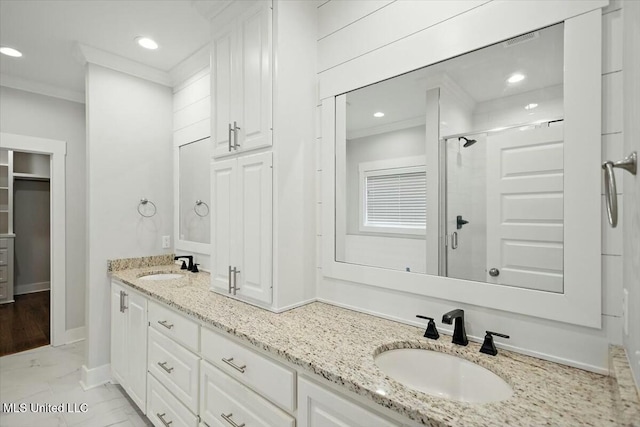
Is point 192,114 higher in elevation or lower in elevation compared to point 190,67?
lower

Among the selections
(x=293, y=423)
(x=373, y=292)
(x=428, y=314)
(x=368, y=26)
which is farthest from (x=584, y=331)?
(x=368, y=26)

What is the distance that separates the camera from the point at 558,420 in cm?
76

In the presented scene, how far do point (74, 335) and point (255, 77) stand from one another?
3.58 m

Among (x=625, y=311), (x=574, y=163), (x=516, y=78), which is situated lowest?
(x=625, y=311)

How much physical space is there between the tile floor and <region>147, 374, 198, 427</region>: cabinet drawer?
1.00ft

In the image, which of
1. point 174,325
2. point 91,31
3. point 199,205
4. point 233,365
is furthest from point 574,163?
point 91,31

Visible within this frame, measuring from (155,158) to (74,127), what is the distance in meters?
1.23

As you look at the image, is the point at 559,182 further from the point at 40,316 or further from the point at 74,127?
the point at 40,316

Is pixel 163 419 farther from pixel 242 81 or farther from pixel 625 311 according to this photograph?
pixel 625 311

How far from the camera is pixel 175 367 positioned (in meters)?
1.79

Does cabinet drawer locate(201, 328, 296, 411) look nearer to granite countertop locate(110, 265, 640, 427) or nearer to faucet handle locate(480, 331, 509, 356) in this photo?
granite countertop locate(110, 265, 640, 427)

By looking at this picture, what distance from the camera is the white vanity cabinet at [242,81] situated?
5.49ft

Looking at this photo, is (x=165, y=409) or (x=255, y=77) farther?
(x=165, y=409)

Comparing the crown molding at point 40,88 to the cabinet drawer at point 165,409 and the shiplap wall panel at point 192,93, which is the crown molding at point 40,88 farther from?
the cabinet drawer at point 165,409
